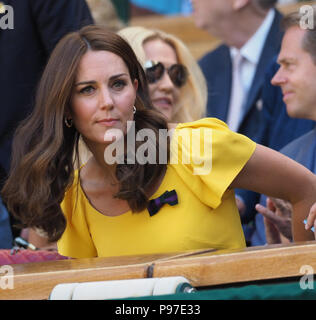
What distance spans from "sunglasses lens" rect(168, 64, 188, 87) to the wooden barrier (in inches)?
73.6

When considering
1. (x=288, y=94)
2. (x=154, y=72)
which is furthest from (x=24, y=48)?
(x=288, y=94)

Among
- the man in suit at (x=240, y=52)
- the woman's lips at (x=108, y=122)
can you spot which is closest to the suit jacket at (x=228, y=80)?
the man in suit at (x=240, y=52)

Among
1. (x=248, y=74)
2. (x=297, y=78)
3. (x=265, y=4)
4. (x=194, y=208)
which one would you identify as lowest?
(x=194, y=208)

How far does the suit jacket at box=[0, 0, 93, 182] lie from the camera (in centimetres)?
309

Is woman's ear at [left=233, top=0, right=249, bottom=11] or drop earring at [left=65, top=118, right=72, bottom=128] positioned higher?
woman's ear at [left=233, top=0, right=249, bottom=11]

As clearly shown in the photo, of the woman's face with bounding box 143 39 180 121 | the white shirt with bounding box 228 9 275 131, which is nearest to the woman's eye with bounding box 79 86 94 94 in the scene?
the woman's face with bounding box 143 39 180 121

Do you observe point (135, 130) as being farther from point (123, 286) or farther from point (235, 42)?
point (235, 42)

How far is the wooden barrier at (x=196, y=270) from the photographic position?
1571 millimetres

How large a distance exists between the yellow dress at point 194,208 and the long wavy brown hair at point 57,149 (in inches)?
2.6

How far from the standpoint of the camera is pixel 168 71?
11.4 feet

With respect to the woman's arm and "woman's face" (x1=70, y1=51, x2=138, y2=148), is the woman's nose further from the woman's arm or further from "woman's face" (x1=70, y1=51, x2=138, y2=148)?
the woman's arm

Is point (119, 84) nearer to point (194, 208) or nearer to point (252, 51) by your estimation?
point (194, 208)

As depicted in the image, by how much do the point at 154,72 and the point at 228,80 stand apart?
74 centimetres
